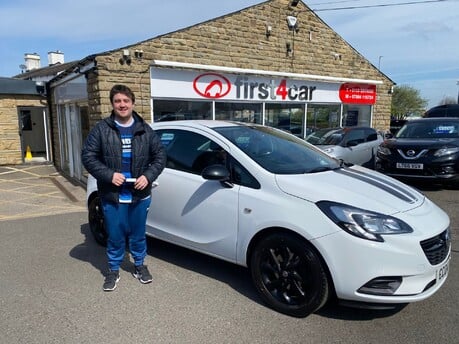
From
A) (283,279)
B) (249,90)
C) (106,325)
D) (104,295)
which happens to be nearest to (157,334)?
(106,325)

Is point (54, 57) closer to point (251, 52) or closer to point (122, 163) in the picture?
point (251, 52)

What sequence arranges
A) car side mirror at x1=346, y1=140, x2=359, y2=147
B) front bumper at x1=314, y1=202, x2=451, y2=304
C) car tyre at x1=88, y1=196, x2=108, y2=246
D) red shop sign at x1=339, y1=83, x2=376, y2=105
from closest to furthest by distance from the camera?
1. front bumper at x1=314, y1=202, x2=451, y2=304
2. car tyre at x1=88, y1=196, x2=108, y2=246
3. car side mirror at x1=346, y1=140, x2=359, y2=147
4. red shop sign at x1=339, y1=83, x2=376, y2=105

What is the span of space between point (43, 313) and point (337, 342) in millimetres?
2344

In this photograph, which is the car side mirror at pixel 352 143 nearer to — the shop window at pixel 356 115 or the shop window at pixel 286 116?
the shop window at pixel 286 116

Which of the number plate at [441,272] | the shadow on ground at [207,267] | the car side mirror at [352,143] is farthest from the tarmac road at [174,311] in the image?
the car side mirror at [352,143]

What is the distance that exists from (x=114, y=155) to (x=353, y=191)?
2.02 m

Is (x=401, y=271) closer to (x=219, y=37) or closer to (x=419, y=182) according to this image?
(x=419, y=182)

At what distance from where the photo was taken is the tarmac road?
2.69 m

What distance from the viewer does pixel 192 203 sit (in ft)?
11.6

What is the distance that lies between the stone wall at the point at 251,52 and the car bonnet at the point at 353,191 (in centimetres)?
553

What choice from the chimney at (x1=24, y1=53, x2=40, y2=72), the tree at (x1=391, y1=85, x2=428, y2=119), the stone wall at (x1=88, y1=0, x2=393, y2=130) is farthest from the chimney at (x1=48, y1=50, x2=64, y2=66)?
the tree at (x1=391, y1=85, x2=428, y2=119)

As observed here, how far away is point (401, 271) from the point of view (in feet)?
8.54

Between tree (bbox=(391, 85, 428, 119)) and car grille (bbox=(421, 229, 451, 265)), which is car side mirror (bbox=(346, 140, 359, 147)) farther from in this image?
tree (bbox=(391, 85, 428, 119))

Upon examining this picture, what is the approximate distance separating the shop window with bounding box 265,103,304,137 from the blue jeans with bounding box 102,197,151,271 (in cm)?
806
